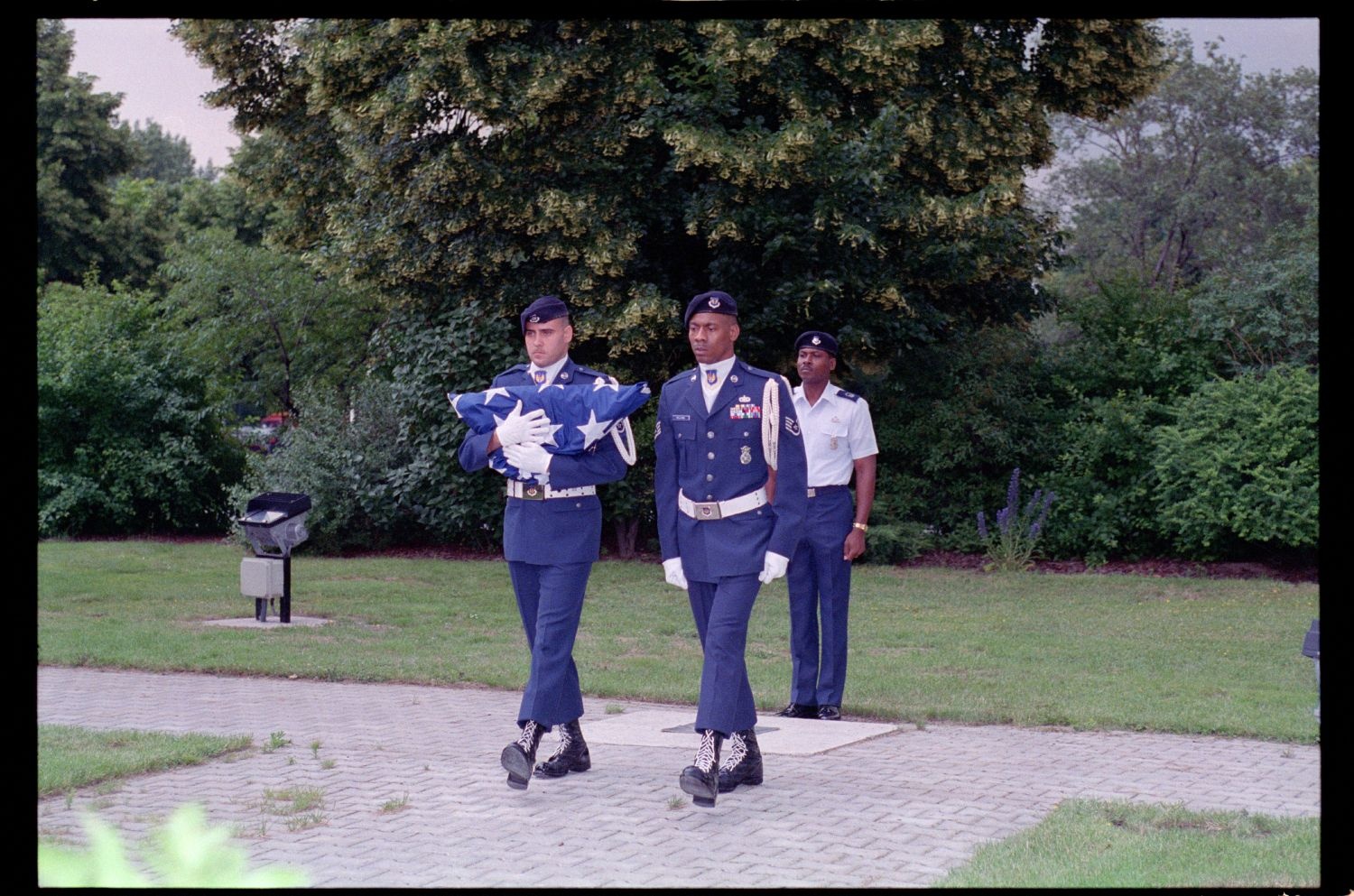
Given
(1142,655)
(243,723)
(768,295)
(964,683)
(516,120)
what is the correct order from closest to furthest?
(243,723) < (964,683) < (1142,655) < (516,120) < (768,295)

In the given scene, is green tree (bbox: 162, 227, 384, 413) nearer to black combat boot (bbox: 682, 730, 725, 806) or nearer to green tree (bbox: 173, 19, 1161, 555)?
green tree (bbox: 173, 19, 1161, 555)

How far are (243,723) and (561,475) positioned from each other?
3.07m

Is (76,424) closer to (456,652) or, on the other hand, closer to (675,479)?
(456,652)

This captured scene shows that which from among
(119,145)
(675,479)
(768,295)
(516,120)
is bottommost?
(675,479)

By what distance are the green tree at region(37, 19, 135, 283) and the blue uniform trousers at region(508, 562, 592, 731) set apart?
3154 cm

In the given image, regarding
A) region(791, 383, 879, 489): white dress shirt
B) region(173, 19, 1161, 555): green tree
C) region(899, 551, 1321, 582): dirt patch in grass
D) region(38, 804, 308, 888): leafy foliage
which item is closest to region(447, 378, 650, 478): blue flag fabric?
region(791, 383, 879, 489): white dress shirt

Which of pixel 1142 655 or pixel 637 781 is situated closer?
pixel 637 781

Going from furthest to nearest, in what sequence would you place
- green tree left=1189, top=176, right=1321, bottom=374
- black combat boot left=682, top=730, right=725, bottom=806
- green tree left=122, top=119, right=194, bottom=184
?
green tree left=122, top=119, right=194, bottom=184
green tree left=1189, top=176, right=1321, bottom=374
black combat boot left=682, top=730, right=725, bottom=806

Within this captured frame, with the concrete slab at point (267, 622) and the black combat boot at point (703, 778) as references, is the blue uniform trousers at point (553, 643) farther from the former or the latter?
the concrete slab at point (267, 622)

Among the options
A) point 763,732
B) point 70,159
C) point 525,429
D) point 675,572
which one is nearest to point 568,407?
point 525,429

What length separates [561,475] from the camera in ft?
23.6

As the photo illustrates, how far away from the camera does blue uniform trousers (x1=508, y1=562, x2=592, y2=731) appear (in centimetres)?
707

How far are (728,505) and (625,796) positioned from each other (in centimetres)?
147
